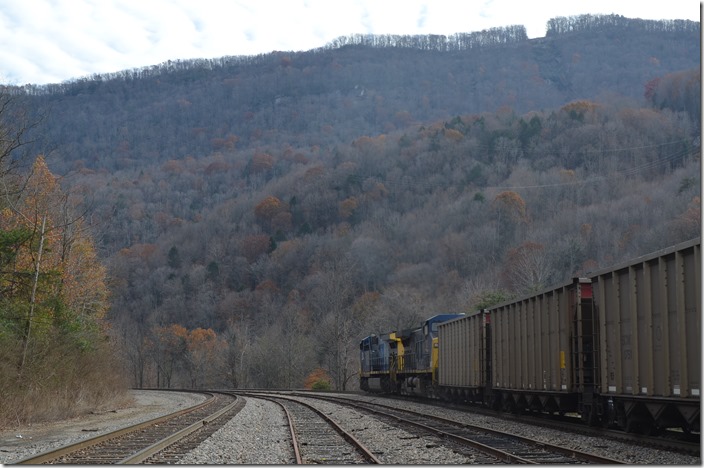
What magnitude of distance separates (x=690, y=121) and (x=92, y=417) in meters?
145

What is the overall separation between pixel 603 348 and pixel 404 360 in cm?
2722

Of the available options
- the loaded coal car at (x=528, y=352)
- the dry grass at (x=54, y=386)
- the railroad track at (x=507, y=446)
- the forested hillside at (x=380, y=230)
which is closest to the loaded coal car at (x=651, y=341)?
the loaded coal car at (x=528, y=352)

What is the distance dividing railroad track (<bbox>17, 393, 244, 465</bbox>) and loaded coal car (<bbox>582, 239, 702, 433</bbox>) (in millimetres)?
8918

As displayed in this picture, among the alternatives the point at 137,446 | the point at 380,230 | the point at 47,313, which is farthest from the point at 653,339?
the point at 380,230

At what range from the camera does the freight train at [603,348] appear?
13.4 metres

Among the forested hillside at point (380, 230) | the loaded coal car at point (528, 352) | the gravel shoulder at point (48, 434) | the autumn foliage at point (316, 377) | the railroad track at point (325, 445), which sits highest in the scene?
the forested hillside at point (380, 230)

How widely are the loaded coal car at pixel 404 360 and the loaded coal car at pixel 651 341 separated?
17.5 metres

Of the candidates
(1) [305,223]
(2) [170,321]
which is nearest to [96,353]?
(2) [170,321]

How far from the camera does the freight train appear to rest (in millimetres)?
13406

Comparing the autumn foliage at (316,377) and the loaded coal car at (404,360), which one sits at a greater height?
the loaded coal car at (404,360)

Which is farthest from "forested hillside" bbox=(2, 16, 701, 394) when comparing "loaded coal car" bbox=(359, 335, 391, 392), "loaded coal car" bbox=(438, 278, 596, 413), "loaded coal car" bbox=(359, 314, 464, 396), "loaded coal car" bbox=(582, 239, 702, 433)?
"loaded coal car" bbox=(582, 239, 702, 433)

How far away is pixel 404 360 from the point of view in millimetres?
43906

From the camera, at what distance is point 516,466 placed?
491 inches

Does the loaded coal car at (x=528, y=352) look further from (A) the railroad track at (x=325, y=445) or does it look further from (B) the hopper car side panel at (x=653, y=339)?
(A) the railroad track at (x=325, y=445)
